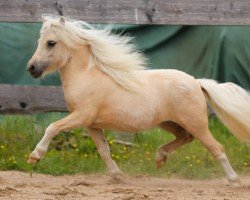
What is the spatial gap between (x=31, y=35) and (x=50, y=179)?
2925 mm

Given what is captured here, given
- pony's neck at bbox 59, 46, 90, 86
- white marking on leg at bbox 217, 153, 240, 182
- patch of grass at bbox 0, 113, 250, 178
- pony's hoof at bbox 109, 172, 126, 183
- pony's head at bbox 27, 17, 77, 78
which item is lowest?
patch of grass at bbox 0, 113, 250, 178

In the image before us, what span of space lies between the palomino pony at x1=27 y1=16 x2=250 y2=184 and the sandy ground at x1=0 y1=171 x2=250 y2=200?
29 centimetres

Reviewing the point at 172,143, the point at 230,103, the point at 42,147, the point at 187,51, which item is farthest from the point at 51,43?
the point at 187,51

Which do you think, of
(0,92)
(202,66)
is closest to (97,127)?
(0,92)

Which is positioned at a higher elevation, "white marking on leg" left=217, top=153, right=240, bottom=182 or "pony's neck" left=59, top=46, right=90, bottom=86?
"pony's neck" left=59, top=46, right=90, bottom=86

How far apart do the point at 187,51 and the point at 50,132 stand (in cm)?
368

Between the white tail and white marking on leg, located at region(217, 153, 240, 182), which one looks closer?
white marking on leg, located at region(217, 153, 240, 182)

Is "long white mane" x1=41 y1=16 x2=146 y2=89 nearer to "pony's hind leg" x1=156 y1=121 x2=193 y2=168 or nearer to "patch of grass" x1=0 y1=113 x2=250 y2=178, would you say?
"pony's hind leg" x1=156 y1=121 x2=193 y2=168

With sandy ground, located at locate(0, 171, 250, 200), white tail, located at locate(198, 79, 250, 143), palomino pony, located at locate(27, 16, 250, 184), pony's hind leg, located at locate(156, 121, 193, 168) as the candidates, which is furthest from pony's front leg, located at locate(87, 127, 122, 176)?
white tail, located at locate(198, 79, 250, 143)

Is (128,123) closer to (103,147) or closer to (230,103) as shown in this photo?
(103,147)

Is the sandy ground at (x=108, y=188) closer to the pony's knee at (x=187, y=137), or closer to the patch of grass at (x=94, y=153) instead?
the patch of grass at (x=94, y=153)

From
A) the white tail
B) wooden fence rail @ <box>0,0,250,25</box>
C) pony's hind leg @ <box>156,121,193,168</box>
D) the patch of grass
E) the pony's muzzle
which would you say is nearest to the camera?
the pony's muzzle

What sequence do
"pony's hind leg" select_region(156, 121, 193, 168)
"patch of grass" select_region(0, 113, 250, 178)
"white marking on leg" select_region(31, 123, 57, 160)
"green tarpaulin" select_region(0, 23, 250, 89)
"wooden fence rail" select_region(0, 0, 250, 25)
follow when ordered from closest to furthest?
"white marking on leg" select_region(31, 123, 57, 160) → "pony's hind leg" select_region(156, 121, 193, 168) → "patch of grass" select_region(0, 113, 250, 178) → "wooden fence rail" select_region(0, 0, 250, 25) → "green tarpaulin" select_region(0, 23, 250, 89)

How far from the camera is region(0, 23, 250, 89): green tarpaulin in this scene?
10188mm
